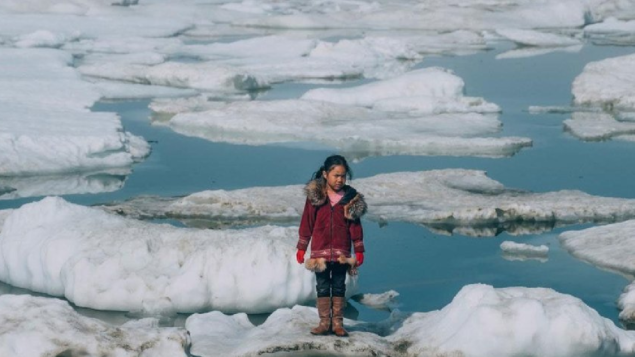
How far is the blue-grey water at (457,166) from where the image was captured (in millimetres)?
7590

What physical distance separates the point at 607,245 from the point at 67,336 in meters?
4.05

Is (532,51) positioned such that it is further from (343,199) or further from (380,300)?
(343,199)

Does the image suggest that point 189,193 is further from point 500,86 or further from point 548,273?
point 500,86

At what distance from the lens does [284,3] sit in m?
31.5

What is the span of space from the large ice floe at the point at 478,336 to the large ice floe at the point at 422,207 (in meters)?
3.07

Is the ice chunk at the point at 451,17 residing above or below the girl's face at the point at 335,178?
below

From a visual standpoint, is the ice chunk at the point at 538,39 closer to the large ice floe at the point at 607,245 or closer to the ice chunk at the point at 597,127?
the ice chunk at the point at 597,127

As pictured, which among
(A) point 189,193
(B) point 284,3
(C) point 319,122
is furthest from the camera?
(B) point 284,3

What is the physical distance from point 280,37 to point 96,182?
1172cm

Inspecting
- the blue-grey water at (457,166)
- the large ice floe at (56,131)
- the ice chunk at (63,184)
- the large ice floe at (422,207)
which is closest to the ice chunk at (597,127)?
the blue-grey water at (457,166)

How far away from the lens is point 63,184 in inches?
423

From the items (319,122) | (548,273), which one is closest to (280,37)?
(319,122)

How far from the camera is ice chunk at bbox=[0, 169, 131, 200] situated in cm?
1038

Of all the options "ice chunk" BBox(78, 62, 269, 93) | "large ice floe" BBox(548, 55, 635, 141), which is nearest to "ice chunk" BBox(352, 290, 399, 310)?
"large ice floe" BBox(548, 55, 635, 141)
